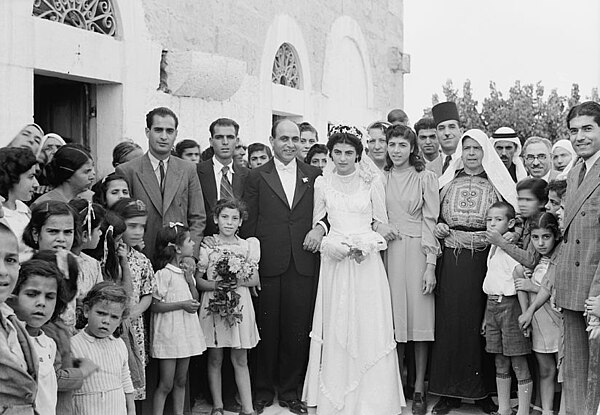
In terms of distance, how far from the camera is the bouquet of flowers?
15.4 ft

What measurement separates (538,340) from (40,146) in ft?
10.9

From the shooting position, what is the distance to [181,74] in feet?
22.7

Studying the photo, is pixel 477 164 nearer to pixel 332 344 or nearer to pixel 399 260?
pixel 399 260

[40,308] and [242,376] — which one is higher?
[40,308]

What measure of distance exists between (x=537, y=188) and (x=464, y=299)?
2.81 feet

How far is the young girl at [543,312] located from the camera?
15.2 ft

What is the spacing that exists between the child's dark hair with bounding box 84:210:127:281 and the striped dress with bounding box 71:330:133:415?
517mm

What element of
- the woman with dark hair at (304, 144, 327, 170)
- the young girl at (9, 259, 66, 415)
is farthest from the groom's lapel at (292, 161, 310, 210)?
the young girl at (9, 259, 66, 415)

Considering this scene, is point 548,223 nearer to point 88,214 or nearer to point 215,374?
point 215,374

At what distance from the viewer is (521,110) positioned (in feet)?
59.0

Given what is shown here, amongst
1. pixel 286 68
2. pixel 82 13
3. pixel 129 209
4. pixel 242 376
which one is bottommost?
pixel 242 376

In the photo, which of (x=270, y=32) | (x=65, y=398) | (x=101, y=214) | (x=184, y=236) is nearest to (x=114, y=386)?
(x=65, y=398)

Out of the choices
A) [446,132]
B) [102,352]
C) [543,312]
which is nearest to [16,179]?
[102,352]

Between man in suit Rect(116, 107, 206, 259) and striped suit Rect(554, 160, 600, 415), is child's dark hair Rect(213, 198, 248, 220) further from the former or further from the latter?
striped suit Rect(554, 160, 600, 415)
